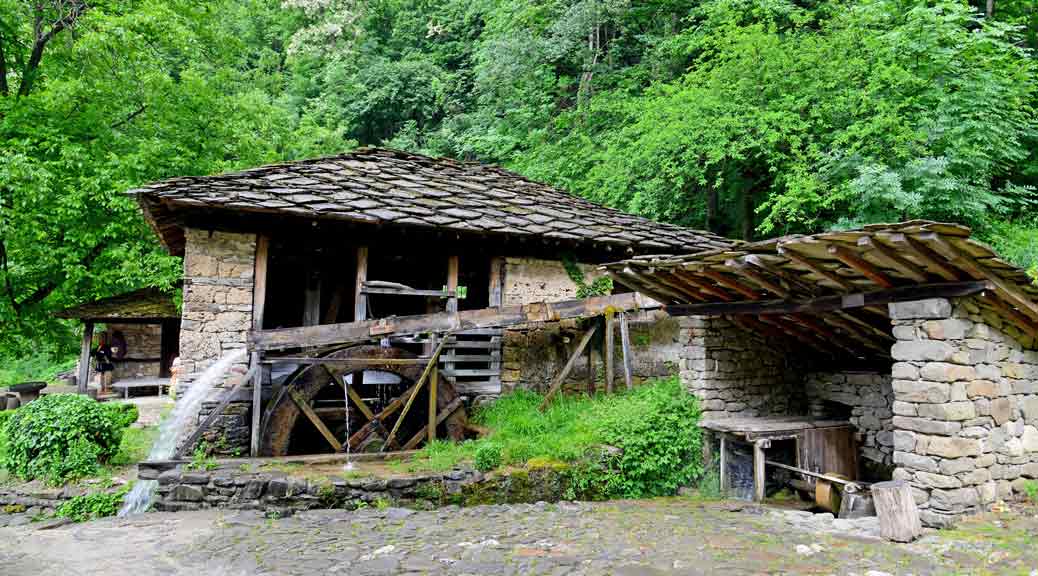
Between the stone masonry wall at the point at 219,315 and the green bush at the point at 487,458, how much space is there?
3045 mm

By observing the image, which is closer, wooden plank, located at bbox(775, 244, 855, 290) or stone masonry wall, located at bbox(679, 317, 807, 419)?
wooden plank, located at bbox(775, 244, 855, 290)

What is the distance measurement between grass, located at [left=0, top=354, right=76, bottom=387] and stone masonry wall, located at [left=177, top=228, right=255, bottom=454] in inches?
637

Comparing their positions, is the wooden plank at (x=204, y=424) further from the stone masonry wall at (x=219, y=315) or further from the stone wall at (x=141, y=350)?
the stone wall at (x=141, y=350)

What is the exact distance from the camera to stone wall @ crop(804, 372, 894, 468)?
6.63 m

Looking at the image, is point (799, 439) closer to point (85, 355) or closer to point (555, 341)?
point (555, 341)

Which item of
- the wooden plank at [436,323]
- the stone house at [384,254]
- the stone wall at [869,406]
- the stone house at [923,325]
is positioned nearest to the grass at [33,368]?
the stone house at [384,254]

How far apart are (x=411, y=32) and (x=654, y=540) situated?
849 inches

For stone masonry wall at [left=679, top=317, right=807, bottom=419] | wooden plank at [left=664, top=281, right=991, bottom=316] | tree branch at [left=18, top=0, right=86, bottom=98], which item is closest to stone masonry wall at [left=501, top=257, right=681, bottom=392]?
stone masonry wall at [left=679, top=317, right=807, bottom=419]

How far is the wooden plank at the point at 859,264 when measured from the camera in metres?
4.56

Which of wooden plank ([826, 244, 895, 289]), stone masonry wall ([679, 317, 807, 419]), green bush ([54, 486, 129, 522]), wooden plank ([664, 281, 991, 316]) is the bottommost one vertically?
green bush ([54, 486, 129, 522])

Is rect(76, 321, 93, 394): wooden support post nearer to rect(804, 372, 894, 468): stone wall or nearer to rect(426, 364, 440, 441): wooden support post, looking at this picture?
rect(426, 364, 440, 441): wooden support post

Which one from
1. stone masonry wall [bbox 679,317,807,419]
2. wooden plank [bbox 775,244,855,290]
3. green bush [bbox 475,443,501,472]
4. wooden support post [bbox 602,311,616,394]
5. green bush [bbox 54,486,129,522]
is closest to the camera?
wooden plank [bbox 775,244,855,290]

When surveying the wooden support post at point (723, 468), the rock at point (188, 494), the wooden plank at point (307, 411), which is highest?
the wooden plank at point (307, 411)

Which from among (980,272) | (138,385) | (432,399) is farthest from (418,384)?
(138,385)
